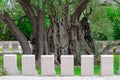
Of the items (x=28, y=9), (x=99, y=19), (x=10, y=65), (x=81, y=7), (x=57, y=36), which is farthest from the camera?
(x=99, y=19)

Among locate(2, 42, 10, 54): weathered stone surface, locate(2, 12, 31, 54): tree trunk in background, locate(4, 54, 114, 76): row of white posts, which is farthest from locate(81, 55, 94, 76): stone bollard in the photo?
locate(2, 42, 10, 54): weathered stone surface

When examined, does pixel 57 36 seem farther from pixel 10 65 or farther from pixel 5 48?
pixel 5 48

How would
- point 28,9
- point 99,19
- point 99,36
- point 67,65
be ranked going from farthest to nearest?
point 99,36, point 99,19, point 28,9, point 67,65

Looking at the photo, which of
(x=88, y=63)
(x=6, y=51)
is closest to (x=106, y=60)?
(x=88, y=63)

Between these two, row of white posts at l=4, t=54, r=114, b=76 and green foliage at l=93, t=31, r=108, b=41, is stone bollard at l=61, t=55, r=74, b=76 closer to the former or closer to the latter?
row of white posts at l=4, t=54, r=114, b=76

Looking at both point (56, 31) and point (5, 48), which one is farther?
point (5, 48)

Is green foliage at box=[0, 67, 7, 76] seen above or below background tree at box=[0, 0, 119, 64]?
below

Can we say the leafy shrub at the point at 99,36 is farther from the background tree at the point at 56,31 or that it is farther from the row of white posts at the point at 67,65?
the row of white posts at the point at 67,65

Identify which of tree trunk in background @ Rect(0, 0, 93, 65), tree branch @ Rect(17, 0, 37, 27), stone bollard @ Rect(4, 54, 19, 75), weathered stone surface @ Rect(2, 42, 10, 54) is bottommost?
weathered stone surface @ Rect(2, 42, 10, 54)

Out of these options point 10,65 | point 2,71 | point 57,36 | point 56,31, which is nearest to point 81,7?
point 56,31

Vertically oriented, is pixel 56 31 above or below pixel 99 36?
above

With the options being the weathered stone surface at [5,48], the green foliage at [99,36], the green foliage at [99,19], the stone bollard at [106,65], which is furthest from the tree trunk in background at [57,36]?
the weathered stone surface at [5,48]

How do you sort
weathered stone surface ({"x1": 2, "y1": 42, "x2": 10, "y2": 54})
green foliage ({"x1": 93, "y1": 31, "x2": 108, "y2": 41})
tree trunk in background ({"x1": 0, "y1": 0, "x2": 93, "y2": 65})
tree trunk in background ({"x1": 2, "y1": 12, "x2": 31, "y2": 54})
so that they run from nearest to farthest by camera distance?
tree trunk in background ({"x1": 2, "y1": 12, "x2": 31, "y2": 54})
tree trunk in background ({"x1": 0, "y1": 0, "x2": 93, "y2": 65})
weathered stone surface ({"x1": 2, "y1": 42, "x2": 10, "y2": 54})
green foliage ({"x1": 93, "y1": 31, "x2": 108, "y2": 41})

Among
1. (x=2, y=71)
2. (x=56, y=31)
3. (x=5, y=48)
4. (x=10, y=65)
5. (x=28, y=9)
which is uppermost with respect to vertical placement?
(x=28, y=9)
